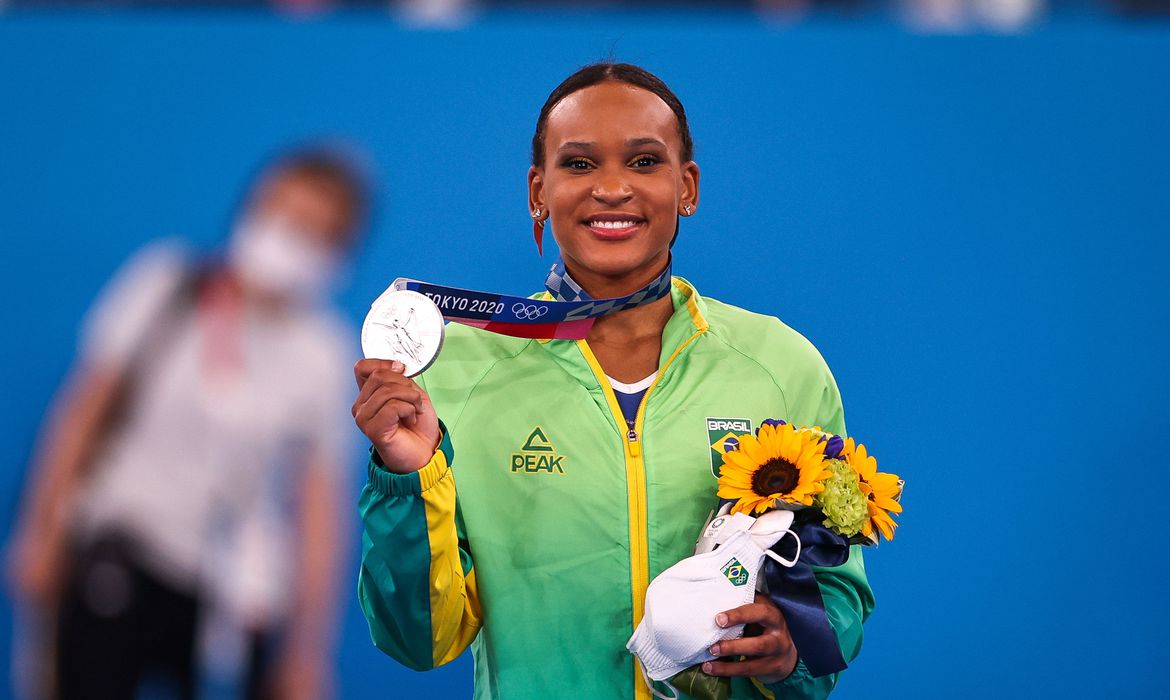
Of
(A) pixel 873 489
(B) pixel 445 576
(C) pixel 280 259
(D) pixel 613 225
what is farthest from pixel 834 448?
(C) pixel 280 259

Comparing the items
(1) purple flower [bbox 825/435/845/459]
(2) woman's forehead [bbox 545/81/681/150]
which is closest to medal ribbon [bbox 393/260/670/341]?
(2) woman's forehead [bbox 545/81/681/150]

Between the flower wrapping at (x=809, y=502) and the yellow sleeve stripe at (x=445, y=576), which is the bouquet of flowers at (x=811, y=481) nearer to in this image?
the flower wrapping at (x=809, y=502)

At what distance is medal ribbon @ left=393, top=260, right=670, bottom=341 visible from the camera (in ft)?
6.27

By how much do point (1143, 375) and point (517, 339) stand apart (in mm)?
1515

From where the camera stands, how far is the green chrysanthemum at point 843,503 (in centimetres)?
173

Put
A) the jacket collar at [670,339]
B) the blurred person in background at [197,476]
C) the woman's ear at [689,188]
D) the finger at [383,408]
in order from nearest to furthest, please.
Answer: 1. the finger at [383,408]
2. the jacket collar at [670,339]
3. the woman's ear at [689,188]
4. the blurred person in background at [197,476]

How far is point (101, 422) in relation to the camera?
8.24ft

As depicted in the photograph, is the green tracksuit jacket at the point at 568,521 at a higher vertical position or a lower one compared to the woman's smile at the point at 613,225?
lower

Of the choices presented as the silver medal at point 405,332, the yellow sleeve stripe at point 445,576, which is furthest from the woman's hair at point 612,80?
the yellow sleeve stripe at point 445,576

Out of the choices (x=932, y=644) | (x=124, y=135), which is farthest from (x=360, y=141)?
(x=932, y=644)

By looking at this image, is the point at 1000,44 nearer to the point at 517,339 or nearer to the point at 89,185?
the point at 517,339

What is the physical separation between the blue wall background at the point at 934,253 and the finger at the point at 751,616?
1041mm

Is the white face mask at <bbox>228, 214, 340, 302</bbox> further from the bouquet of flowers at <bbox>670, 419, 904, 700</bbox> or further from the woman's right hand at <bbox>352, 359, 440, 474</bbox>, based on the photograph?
the bouquet of flowers at <bbox>670, 419, 904, 700</bbox>

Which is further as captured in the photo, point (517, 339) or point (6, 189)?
point (6, 189)
